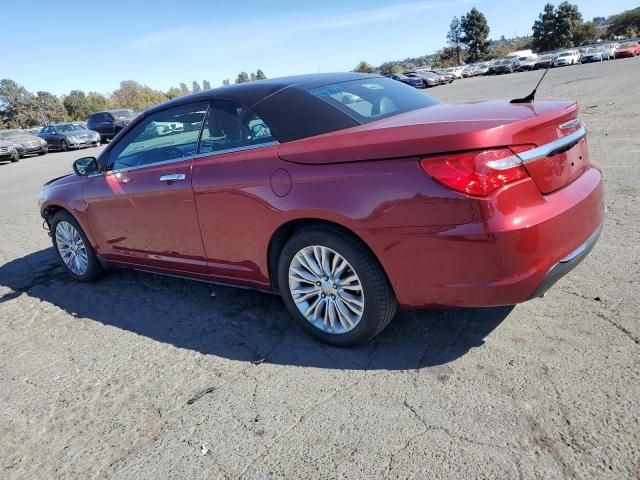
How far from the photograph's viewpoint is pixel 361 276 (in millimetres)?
2988

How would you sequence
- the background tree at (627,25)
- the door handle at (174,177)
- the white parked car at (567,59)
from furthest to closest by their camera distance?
the background tree at (627,25) → the white parked car at (567,59) → the door handle at (174,177)

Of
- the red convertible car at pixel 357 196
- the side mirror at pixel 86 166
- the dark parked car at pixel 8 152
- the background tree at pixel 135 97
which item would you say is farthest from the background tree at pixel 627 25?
the side mirror at pixel 86 166

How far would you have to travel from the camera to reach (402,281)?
2861 millimetres

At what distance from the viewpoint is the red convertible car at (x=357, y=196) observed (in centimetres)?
257

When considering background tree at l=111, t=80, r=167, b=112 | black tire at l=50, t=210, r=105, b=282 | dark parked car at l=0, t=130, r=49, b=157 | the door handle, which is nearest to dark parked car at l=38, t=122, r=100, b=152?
dark parked car at l=0, t=130, r=49, b=157

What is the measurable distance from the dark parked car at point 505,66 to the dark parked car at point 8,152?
48106 millimetres

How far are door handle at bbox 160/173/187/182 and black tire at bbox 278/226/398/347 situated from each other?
1.06 meters

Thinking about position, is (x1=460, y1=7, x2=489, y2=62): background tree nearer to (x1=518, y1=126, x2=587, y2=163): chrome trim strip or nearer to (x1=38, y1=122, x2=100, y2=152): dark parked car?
(x1=38, y1=122, x2=100, y2=152): dark parked car

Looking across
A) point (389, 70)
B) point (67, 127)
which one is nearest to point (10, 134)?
point (67, 127)

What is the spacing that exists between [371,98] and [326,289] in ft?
4.75

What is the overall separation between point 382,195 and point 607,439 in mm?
1523

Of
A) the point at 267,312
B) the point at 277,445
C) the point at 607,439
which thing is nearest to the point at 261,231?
the point at 267,312

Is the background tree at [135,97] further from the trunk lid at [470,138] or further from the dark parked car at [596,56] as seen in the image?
the trunk lid at [470,138]

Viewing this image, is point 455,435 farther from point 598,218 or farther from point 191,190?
point 191,190
